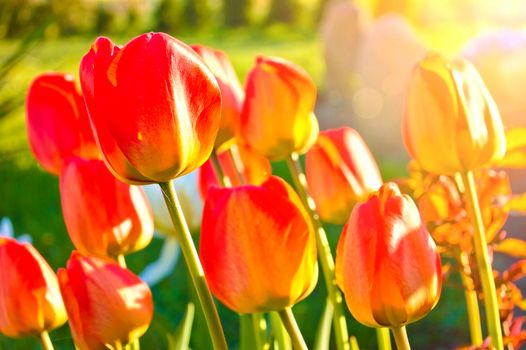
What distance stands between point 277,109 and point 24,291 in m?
0.25

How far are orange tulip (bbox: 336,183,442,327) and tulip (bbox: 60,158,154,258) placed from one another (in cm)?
21

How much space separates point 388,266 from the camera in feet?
1.70

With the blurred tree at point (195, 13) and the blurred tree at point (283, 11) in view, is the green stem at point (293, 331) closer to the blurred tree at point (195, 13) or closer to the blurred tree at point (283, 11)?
the blurred tree at point (283, 11)

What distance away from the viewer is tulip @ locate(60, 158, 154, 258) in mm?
655

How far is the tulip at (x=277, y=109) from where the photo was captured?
70 centimetres

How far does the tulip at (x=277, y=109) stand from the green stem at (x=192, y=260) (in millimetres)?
189

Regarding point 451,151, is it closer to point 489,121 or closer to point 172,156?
point 489,121

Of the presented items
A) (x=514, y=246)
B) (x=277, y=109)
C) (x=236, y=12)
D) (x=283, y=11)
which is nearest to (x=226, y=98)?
(x=277, y=109)

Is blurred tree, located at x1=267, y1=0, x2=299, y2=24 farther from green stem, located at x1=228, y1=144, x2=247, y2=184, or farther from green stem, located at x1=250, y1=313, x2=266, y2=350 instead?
green stem, located at x1=250, y1=313, x2=266, y2=350

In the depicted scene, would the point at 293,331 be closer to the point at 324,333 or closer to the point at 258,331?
the point at 258,331

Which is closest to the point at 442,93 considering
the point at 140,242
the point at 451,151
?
the point at 451,151

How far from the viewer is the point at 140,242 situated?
688 mm

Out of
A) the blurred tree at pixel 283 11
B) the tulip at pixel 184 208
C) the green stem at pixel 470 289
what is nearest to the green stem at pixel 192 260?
the green stem at pixel 470 289

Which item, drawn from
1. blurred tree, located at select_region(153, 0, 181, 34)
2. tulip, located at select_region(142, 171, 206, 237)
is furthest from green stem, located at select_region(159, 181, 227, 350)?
blurred tree, located at select_region(153, 0, 181, 34)
